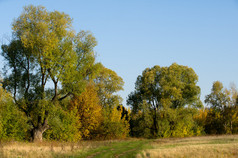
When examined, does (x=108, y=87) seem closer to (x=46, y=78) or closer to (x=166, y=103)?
(x=166, y=103)

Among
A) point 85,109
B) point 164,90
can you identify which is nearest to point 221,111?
point 164,90

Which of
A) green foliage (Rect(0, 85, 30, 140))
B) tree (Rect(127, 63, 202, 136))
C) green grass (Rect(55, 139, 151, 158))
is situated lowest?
green grass (Rect(55, 139, 151, 158))

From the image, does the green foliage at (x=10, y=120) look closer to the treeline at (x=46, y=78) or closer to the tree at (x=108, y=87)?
the treeline at (x=46, y=78)

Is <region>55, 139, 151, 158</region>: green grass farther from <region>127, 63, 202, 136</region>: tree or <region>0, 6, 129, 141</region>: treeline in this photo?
<region>127, 63, 202, 136</region>: tree

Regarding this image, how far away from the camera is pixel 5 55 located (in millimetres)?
35906

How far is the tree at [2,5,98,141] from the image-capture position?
34188 millimetres

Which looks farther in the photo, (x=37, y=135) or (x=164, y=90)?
(x=164, y=90)

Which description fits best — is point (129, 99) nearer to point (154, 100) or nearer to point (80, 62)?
point (154, 100)

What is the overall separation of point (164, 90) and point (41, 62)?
3201cm

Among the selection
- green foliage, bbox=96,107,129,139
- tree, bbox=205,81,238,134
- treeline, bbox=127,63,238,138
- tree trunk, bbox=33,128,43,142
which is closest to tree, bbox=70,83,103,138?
green foliage, bbox=96,107,129,139

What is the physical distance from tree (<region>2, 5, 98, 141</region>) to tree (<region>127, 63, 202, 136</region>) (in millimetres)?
24928

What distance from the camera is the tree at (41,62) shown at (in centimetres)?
3419

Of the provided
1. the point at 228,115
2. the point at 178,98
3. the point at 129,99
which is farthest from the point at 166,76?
the point at 228,115

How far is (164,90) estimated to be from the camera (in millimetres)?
58406
